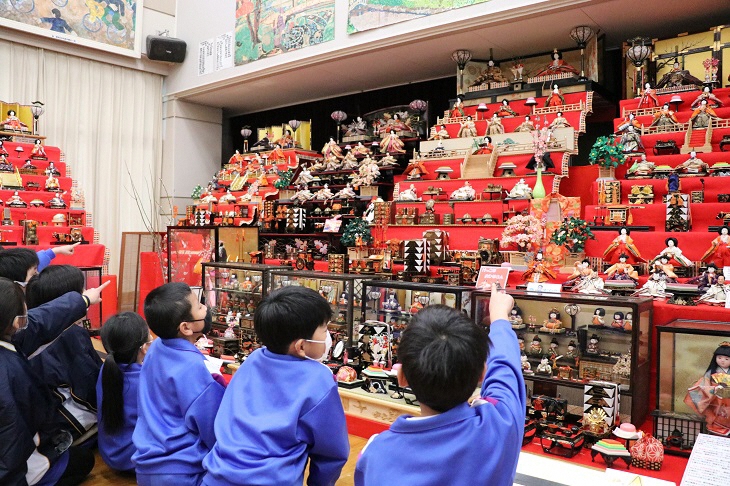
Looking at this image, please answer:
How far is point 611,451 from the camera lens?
112 inches

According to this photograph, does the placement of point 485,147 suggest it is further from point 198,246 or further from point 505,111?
point 198,246

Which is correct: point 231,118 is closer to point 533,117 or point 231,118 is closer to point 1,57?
point 1,57

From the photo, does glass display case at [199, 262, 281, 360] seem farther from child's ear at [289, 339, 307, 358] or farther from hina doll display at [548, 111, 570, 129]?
hina doll display at [548, 111, 570, 129]

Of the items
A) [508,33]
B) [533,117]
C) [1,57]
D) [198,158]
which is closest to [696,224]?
[533,117]

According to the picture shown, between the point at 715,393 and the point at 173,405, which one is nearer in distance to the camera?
→ the point at 173,405

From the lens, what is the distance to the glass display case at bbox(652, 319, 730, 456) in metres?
2.94

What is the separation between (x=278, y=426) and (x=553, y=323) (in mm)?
2283

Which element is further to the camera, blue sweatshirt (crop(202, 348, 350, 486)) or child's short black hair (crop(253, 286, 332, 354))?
child's short black hair (crop(253, 286, 332, 354))

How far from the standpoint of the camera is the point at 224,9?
35.0 feet

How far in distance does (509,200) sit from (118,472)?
4.63 meters

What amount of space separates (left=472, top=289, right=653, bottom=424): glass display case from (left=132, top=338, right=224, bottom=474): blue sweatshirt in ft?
6.22

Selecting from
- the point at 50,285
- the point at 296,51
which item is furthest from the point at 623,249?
the point at 296,51

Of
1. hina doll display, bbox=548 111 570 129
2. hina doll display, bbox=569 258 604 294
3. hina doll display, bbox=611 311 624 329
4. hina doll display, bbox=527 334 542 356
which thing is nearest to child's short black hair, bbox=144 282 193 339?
hina doll display, bbox=527 334 542 356

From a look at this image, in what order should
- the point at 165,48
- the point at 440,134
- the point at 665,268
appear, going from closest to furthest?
the point at 665,268
the point at 440,134
the point at 165,48
